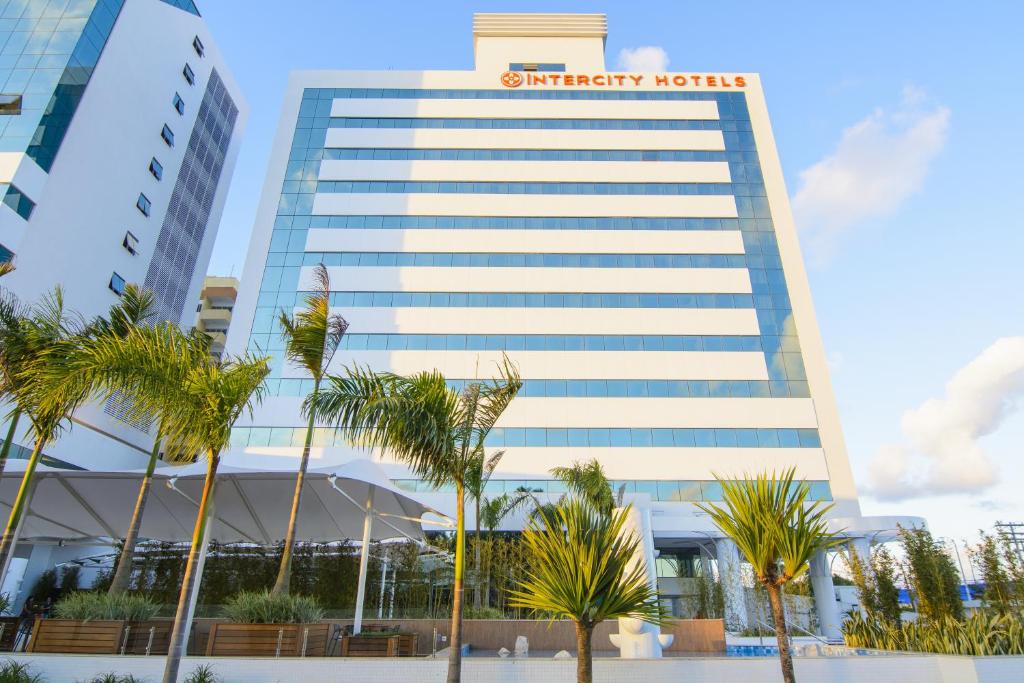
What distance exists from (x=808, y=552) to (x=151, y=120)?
4054 centimetres

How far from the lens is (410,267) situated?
31.0 m

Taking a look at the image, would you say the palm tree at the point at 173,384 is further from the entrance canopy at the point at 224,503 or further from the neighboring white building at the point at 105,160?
the neighboring white building at the point at 105,160

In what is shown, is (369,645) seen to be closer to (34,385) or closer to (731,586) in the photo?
(34,385)

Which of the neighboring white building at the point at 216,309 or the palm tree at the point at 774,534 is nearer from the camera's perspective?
the palm tree at the point at 774,534

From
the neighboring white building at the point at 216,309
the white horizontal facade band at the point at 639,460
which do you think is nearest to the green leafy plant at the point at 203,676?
the white horizontal facade band at the point at 639,460

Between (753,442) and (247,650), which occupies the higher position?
(753,442)

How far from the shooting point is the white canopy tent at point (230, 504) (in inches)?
475

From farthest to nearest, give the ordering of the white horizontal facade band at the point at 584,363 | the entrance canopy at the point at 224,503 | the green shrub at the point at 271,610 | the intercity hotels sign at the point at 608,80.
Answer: the intercity hotels sign at the point at 608,80
the white horizontal facade band at the point at 584,363
the entrance canopy at the point at 224,503
the green shrub at the point at 271,610

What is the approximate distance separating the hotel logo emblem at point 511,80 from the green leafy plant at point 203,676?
118 feet

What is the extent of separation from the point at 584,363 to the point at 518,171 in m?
12.9

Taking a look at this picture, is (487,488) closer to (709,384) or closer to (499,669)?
(709,384)

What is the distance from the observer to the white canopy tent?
1207 centimetres

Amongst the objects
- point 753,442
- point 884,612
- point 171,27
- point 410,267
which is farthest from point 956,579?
point 171,27

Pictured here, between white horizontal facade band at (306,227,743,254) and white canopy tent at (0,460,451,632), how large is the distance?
18599 mm
